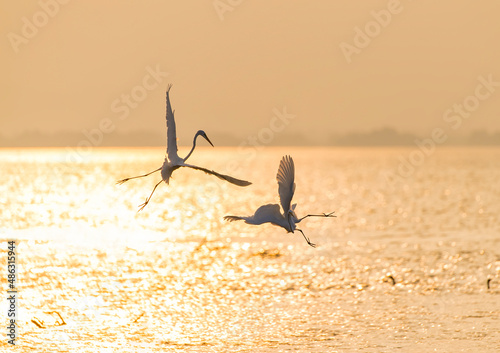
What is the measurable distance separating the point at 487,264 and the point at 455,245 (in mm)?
9200

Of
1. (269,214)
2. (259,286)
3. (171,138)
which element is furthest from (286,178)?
(259,286)

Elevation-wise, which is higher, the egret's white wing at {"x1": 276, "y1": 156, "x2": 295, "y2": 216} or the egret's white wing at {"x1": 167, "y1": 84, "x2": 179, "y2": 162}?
the egret's white wing at {"x1": 167, "y1": 84, "x2": 179, "y2": 162}

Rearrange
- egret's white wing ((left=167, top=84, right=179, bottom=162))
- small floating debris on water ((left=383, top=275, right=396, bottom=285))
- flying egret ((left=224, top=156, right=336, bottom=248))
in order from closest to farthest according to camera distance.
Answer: egret's white wing ((left=167, top=84, right=179, bottom=162)) < flying egret ((left=224, top=156, right=336, bottom=248)) < small floating debris on water ((left=383, top=275, right=396, bottom=285))

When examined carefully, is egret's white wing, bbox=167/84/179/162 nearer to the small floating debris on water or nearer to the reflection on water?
the reflection on water

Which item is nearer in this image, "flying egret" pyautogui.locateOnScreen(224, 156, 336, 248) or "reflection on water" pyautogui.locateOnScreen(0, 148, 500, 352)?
"flying egret" pyautogui.locateOnScreen(224, 156, 336, 248)

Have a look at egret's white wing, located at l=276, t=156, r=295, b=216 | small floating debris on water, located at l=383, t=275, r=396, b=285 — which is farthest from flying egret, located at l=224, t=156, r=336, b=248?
small floating debris on water, located at l=383, t=275, r=396, b=285

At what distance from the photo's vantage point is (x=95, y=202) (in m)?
108

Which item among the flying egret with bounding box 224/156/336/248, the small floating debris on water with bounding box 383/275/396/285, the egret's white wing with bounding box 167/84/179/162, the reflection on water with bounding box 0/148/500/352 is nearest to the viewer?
the egret's white wing with bounding box 167/84/179/162

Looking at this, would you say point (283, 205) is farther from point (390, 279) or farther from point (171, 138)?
point (390, 279)

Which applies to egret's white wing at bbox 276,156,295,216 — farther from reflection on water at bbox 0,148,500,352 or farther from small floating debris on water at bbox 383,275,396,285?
small floating debris on water at bbox 383,275,396,285

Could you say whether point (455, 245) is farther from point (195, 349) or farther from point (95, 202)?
point (95, 202)

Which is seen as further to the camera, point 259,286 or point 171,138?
point 259,286

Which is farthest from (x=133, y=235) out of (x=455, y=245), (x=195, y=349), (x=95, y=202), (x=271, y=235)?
(x=95, y=202)

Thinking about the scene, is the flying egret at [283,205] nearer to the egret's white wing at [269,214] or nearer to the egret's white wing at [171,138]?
the egret's white wing at [269,214]
